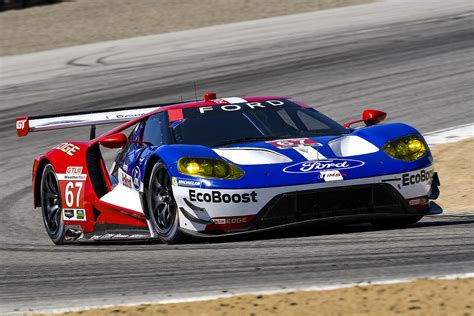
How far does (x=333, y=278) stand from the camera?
249 inches

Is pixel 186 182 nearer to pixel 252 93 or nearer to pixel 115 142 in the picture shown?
pixel 115 142

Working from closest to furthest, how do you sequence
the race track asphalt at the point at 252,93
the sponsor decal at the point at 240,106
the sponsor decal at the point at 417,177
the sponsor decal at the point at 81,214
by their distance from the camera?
the race track asphalt at the point at 252,93, the sponsor decal at the point at 417,177, the sponsor decal at the point at 240,106, the sponsor decal at the point at 81,214

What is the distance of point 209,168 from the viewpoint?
318 inches

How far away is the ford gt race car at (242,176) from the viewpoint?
26.3 feet

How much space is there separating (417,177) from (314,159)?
82 centimetres

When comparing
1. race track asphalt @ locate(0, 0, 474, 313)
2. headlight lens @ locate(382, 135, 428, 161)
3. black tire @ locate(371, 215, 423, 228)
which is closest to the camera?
race track asphalt @ locate(0, 0, 474, 313)

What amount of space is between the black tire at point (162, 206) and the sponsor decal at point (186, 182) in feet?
0.39

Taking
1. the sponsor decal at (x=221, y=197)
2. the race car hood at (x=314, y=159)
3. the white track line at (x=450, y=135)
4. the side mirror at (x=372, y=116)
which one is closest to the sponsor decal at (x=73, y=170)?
the race car hood at (x=314, y=159)

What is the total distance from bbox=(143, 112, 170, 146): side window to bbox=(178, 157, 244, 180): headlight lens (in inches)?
36.4

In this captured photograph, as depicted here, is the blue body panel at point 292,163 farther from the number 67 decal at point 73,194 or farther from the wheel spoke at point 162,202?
the number 67 decal at point 73,194

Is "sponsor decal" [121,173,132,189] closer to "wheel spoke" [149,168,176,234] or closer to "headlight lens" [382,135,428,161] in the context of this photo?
"wheel spoke" [149,168,176,234]

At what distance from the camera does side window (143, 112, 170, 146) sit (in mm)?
9148

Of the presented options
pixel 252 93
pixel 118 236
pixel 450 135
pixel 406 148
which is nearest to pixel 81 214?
pixel 118 236

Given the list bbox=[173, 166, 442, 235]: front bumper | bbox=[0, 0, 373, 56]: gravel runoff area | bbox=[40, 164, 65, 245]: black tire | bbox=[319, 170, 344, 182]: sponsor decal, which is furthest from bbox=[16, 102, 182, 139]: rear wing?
bbox=[0, 0, 373, 56]: gravel runoff area
